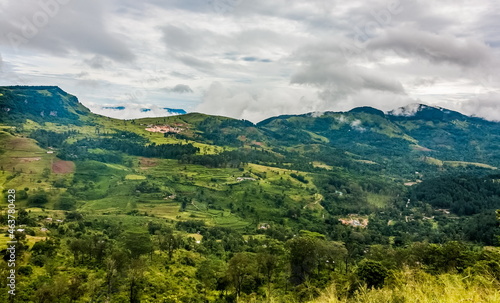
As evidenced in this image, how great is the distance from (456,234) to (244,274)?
95084mm

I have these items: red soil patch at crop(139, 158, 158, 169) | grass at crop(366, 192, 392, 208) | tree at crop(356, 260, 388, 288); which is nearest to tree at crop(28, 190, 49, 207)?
red soil patch at crop(139, 158, 158, 169)

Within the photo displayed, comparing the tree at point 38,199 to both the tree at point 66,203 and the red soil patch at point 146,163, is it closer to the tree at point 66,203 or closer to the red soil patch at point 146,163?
the tree at point 66,203

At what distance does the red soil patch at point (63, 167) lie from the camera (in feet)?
446

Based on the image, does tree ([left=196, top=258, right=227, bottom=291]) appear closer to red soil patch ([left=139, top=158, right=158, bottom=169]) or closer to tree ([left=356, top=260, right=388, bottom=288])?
tree ([left=356, top=260, right=388, bottom=288])

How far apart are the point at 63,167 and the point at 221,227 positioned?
90576 millimetres

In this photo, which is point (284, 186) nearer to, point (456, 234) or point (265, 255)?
point (456, 234)

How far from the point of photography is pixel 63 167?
460 feet

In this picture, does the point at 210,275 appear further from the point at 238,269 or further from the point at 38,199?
the point at 38,199

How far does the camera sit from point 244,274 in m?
39.0

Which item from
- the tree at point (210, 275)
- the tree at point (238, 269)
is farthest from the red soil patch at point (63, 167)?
the tree at point (238, 269)

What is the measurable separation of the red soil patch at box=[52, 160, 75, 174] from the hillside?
81 centimetres

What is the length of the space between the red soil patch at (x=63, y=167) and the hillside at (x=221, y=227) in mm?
814

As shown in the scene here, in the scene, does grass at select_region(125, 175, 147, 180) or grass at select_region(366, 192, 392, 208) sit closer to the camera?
grass at select_region(125, 175, 147, 180)

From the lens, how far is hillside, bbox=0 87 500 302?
117ft
